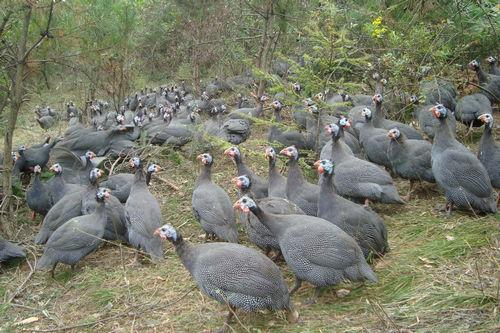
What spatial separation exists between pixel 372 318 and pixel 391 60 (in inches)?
221

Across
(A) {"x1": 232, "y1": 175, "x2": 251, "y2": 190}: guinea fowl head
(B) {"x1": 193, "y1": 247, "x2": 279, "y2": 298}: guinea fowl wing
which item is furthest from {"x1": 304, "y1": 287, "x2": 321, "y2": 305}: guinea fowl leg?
(A) {"x1": 232, "y1": 175, "x2": 251, "y2": 190}: guinea fowl head

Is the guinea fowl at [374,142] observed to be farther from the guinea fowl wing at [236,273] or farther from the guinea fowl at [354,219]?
the guinea fowl wing at [236,273]


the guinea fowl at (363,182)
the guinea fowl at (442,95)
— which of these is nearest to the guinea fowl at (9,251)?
the guinea fowl at (363,182)

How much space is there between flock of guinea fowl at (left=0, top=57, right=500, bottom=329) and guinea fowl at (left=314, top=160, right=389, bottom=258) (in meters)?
0.01

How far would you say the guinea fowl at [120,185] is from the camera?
7.84m

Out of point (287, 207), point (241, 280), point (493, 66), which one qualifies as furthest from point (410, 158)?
point (493, 66)

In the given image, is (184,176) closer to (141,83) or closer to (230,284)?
(230,284)

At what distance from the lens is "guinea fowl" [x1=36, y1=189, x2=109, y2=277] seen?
19.9ft

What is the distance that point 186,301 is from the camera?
17.3 ft

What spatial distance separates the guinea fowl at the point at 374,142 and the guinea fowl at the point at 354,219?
2.27 metres

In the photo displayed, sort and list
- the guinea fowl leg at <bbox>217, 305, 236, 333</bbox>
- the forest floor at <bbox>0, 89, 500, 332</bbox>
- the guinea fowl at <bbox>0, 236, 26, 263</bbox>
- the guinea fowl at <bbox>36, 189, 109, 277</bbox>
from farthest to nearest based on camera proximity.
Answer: the guinea fowl at <bbox>0, 236, 26, 263</bbox> → the guinea fowl at <bbox>36, 189, 109, 277</bbox> → the guinea fowl leg at <bbox>217, 305, 236, 333</bbox> → the forest floor at <bbox>0, 89, 500, 332</bbox>

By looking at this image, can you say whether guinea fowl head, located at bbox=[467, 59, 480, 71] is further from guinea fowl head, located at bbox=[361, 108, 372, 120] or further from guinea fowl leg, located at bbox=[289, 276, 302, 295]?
guinea fowl leg, located at bbox=[289, 276, 302, 295]

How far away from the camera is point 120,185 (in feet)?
25.9

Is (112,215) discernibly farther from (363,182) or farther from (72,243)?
(363,182)
